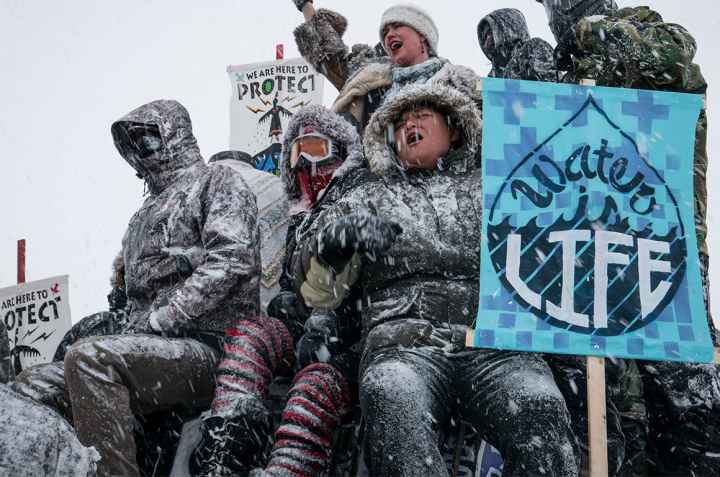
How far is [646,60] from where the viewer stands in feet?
15.2

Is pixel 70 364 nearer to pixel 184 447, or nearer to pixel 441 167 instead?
pixel 184 447

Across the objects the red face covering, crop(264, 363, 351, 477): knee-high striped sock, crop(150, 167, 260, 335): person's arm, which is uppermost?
the red face covering

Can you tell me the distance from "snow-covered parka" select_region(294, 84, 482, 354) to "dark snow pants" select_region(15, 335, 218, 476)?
692 mm

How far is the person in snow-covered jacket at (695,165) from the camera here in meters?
4.29

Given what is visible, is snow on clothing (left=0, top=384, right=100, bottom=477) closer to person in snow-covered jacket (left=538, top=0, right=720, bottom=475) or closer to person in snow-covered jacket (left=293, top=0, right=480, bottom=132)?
person in snow-covered jacket (left=538, top=0, right=720, bottom=475)

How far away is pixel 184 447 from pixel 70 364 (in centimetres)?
88

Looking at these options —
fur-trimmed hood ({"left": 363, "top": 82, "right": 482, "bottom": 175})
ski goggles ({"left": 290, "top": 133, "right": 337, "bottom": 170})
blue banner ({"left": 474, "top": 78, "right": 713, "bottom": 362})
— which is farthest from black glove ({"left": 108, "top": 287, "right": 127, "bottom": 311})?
blue banner ({"left": 474, "top": 78, "right": 713, "bottom": 362})

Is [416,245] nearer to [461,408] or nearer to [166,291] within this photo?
[461,408]

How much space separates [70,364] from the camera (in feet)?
13.6

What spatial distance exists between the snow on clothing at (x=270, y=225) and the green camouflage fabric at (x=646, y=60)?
7.51 feet

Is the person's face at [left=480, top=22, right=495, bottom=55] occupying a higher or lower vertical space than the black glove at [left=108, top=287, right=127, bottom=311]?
higher

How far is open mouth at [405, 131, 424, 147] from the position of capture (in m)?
4.43

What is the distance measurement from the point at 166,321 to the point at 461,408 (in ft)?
5.20

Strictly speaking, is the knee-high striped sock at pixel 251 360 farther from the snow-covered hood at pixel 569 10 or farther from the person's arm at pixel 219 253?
the snow-covered hood at pixel 569 10
